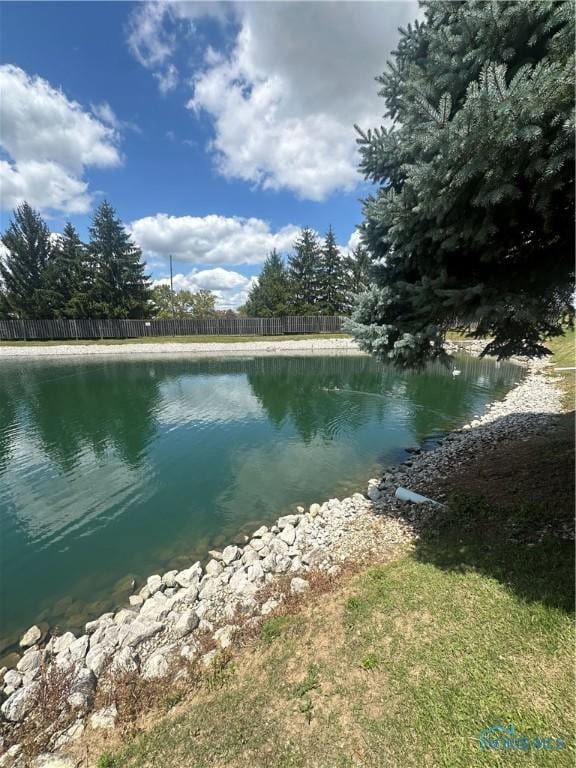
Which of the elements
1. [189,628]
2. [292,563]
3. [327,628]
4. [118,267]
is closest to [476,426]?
[292,563]

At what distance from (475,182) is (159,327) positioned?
42368 millimetres

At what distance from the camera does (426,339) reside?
425 centimetres

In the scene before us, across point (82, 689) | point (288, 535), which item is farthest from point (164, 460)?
point (82, 689)

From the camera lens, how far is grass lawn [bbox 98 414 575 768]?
2311mm

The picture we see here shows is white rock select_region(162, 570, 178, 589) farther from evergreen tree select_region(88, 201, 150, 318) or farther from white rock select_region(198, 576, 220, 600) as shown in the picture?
evergreen tree select_region(88, 201, 150, 318)

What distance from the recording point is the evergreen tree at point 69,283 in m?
38.3

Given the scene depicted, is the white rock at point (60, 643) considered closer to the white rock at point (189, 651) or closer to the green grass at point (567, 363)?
the white rock at point (189, 651)

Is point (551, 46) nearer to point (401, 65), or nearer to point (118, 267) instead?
point (401, 65)

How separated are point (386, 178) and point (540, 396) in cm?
1232

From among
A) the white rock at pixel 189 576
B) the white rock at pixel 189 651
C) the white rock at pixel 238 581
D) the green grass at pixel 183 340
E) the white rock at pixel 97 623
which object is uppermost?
the green grass at pixel 183 340

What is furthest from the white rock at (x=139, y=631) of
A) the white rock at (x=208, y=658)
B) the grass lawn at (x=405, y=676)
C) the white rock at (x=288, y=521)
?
the white rock at (x=288, y=521)

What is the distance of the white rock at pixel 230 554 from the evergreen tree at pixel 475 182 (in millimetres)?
3993

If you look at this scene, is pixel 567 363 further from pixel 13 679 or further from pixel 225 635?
pixel 13 679

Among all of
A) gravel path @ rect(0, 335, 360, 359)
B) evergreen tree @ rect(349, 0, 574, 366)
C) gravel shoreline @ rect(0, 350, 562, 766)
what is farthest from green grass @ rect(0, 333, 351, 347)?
evergreen tree @ rect(349, 0, 574, 366)
